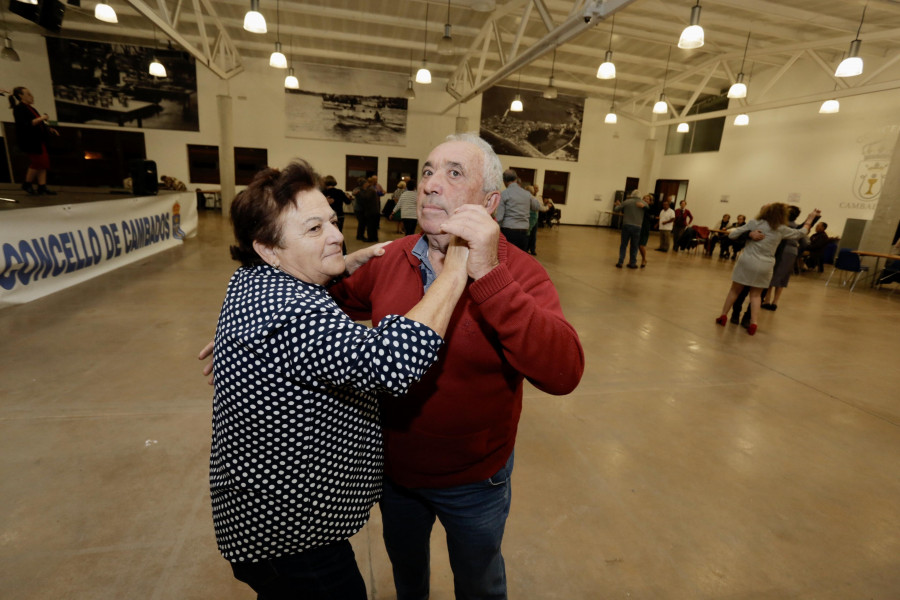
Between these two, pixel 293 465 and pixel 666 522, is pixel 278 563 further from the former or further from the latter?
pixel 666 522

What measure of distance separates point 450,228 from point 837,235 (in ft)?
49.5

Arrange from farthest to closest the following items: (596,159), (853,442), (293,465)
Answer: (596,159) < (853,442) < (293,465)

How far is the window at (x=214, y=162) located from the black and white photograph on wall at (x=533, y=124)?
8.38 m

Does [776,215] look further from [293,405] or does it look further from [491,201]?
[293,405]

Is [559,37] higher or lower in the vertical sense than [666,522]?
higher

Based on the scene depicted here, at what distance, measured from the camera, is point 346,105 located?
16109 millimetres

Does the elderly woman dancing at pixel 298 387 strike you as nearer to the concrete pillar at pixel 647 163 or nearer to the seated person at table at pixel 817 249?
the seated person at table at pixel 817 249

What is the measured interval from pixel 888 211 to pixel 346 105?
15565mm

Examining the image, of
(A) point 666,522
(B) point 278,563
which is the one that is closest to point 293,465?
(B) point 278,563

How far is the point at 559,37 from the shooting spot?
24.6 ft

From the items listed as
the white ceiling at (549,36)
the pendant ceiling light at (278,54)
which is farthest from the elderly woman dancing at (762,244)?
the pendant ceiling light at (278,54)

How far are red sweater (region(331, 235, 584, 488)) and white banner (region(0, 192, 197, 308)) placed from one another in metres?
5.13

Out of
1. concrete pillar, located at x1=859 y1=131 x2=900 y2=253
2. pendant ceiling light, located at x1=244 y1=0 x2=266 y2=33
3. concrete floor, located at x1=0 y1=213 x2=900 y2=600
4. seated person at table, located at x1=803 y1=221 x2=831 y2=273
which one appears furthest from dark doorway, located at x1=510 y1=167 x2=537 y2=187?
concrete floor, located at x1=0 y1=213 x2=900 y2=600

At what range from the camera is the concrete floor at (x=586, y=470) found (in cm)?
184
